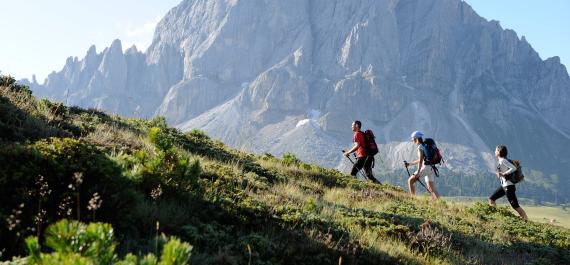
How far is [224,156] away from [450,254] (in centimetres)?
807

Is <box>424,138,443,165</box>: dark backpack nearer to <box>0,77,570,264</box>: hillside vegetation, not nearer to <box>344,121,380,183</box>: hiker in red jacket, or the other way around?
<box>344,121,380,183</box>: hiker in red jacket

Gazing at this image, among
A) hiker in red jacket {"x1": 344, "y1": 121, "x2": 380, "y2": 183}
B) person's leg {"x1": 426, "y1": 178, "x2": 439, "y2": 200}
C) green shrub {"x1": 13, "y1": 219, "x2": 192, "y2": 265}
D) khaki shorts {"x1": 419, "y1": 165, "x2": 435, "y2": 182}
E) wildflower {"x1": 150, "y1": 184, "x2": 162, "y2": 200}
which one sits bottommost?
green shrub {"x1": 13, "y1": 219, "x2": 192, "y2": 265}

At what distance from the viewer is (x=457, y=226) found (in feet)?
35.9

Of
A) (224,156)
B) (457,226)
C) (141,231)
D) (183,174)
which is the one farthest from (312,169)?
(141,231)

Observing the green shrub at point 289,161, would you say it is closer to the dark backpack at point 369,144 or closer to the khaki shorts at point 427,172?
the dark backpack at point 369,144

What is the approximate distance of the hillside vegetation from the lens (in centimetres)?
409

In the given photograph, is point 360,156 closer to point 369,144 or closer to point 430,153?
point 369,144

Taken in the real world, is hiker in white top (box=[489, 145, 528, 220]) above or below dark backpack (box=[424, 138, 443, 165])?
below

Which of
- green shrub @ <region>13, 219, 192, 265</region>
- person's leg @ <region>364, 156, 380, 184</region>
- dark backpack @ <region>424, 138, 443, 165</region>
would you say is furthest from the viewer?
person's leg @ <region>364, 156, 380, 184</region>

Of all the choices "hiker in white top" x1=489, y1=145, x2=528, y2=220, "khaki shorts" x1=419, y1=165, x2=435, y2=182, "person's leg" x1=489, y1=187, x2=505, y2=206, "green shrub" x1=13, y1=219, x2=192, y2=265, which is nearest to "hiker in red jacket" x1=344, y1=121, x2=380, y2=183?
"khaki shorts" x1=419, y1=165, x2=435, y2=182

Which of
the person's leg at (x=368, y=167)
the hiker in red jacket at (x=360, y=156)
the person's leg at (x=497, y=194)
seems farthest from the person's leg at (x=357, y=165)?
the person's leg at (x=497, y=194)


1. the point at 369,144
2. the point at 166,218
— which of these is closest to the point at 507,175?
the point at 369,144

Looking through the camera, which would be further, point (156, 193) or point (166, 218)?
point (156, 193)

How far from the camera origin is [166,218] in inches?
225
